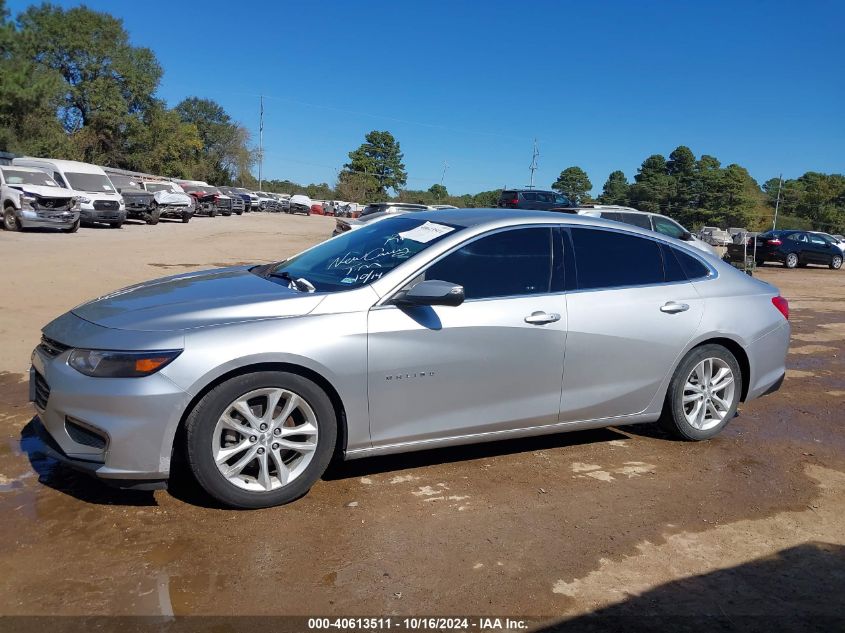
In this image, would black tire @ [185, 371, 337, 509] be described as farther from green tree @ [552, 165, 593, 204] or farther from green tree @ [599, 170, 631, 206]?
green tree @ [552, 165, 593, 204]

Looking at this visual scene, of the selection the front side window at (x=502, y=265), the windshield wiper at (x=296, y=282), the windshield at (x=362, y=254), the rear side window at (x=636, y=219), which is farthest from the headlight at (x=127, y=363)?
the rear side window at (x=636, y=219)

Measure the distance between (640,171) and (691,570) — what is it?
81.0 meters

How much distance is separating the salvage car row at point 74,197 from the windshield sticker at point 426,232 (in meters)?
20.4

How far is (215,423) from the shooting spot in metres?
3.48

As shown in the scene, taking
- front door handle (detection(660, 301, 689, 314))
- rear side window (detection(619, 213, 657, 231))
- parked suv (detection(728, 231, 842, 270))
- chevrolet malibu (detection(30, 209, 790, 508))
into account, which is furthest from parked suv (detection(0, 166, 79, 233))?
parked suv (detection(728, 231, 842, 270))

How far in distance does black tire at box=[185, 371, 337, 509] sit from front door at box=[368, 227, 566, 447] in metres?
0.28

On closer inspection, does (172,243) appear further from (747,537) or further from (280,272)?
(747,537)

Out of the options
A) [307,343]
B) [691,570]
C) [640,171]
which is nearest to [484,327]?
[307,343]

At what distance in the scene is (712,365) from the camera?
5000mm

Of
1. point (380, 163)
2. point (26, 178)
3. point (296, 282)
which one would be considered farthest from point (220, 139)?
point (296, 282)

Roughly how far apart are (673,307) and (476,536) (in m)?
2.22

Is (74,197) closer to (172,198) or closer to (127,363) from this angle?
(172,198)

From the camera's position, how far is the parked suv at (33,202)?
835 inches

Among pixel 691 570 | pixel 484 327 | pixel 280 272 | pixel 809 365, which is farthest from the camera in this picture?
pixel 809 365
